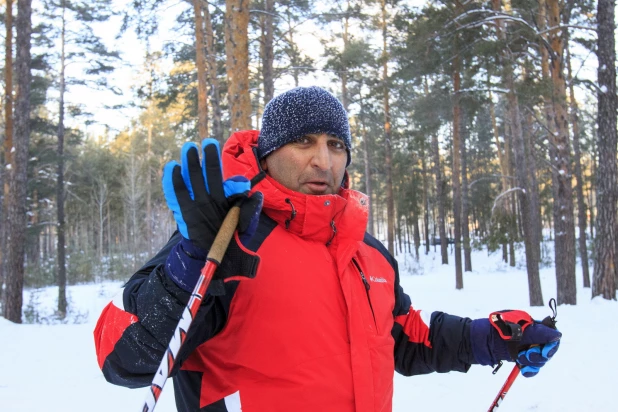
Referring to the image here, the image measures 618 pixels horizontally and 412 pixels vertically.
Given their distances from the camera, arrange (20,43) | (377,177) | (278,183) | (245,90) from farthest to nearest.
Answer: (377,177) < (20,43) < (245,90) < (278,183)

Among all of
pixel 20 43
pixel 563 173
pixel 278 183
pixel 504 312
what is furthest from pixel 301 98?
pixel 20 43

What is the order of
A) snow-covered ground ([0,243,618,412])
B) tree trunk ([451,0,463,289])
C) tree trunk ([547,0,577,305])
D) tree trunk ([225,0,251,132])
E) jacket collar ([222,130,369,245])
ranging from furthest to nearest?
tree trunk ([451,0,463,289]) < tree trunk ([547,0,577,305]) < tree trunk ([225,0,251,132]) < snow-covered ground ([0,243,618,412]) < jacket collar ([222,130,369,245])

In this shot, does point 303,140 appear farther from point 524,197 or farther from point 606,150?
point 524,197

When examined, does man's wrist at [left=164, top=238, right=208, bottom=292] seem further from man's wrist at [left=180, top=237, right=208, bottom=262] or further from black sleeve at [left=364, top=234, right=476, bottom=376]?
black sleeve at [left=364, top=234, right=476, bottom=376]

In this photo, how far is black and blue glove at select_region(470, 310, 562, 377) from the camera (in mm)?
1978

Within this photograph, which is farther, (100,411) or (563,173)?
(563,173)

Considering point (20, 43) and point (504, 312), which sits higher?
point (20, 43)

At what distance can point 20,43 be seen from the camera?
10.7 meters

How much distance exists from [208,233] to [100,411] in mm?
4327

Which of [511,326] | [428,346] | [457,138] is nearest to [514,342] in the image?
[511,326]

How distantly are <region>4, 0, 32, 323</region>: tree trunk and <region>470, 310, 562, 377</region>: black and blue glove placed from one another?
11495mm

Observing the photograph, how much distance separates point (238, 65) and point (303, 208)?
5.66 meters

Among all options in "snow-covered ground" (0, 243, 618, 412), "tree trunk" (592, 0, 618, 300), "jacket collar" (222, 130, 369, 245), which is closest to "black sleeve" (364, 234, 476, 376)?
"jacket collar" (222, 130, 369, 245)

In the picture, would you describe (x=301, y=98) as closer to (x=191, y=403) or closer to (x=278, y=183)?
(x=278, y=183)
